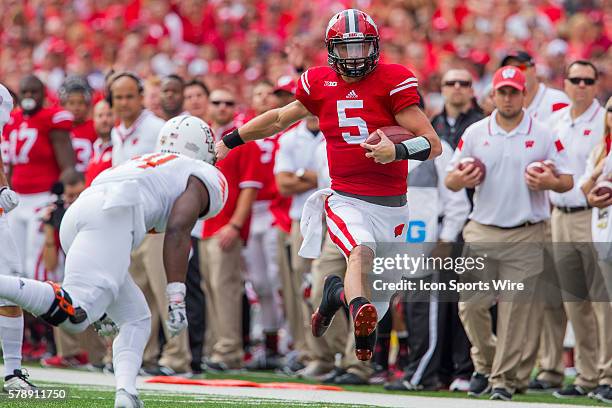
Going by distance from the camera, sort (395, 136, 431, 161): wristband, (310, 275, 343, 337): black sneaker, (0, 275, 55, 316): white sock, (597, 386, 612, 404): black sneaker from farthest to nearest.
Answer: (597, 386, 612, 404): black sneaker
(310, 275, 343, 337): black sneaker
(395, 136, 431, 161): wristband
(0, 275, 55, 316): white sock

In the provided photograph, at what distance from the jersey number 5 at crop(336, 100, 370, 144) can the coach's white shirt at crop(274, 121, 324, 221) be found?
3.15 metres

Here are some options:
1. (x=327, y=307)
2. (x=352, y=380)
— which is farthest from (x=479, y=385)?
(x=327, y=307)

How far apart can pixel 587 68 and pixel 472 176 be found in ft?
4.89

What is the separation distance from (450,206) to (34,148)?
12.9 ft

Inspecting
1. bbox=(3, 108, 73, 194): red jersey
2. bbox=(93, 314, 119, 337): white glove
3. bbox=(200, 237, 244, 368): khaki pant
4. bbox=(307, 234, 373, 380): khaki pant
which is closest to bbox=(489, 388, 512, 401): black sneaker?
bbox=(307, 234, 373, 380): khaki pant

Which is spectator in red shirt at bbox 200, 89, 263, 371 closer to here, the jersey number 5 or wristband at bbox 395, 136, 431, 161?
the jersey number 5

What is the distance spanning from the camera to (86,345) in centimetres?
1073

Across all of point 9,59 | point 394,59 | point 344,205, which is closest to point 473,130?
point 344,205

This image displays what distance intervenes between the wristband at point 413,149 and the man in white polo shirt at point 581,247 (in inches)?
93.8

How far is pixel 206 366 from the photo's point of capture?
10836mm

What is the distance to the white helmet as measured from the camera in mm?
7082

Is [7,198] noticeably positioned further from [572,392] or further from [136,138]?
[572,392]

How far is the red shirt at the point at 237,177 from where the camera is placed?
1086 cm

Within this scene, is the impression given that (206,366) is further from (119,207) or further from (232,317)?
(119,207)
